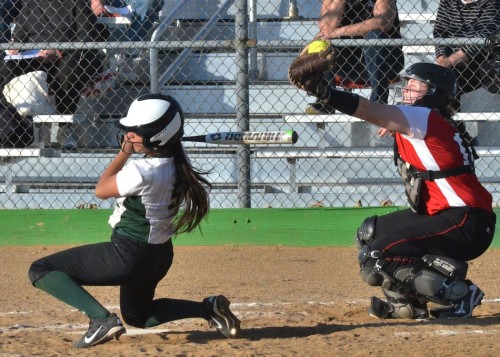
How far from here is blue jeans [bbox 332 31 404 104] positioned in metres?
8.14

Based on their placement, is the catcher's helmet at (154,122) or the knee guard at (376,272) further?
the knee guard at (376,272)

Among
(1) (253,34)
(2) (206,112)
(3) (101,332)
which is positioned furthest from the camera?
(2) (206,112)

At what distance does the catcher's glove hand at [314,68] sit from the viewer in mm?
4715

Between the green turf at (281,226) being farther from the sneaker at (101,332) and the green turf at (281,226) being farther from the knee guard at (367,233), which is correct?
the sneaker at (101,332)

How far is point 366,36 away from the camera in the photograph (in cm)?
827

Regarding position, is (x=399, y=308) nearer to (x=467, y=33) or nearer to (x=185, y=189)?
(x=185, y=189)

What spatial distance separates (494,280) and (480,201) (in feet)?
5.43

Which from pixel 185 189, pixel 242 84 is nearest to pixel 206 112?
pixel 242 84

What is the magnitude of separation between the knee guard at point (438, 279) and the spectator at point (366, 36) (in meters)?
3.13

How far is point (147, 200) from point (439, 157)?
1679mm

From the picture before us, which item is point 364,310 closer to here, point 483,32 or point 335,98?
point 335,98

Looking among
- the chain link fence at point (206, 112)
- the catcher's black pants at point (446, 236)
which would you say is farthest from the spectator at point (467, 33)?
the catcher's black pants at point (446, 236)

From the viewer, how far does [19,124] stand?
8812 millimetres

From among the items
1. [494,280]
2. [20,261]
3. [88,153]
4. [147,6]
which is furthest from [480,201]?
[147,6]
